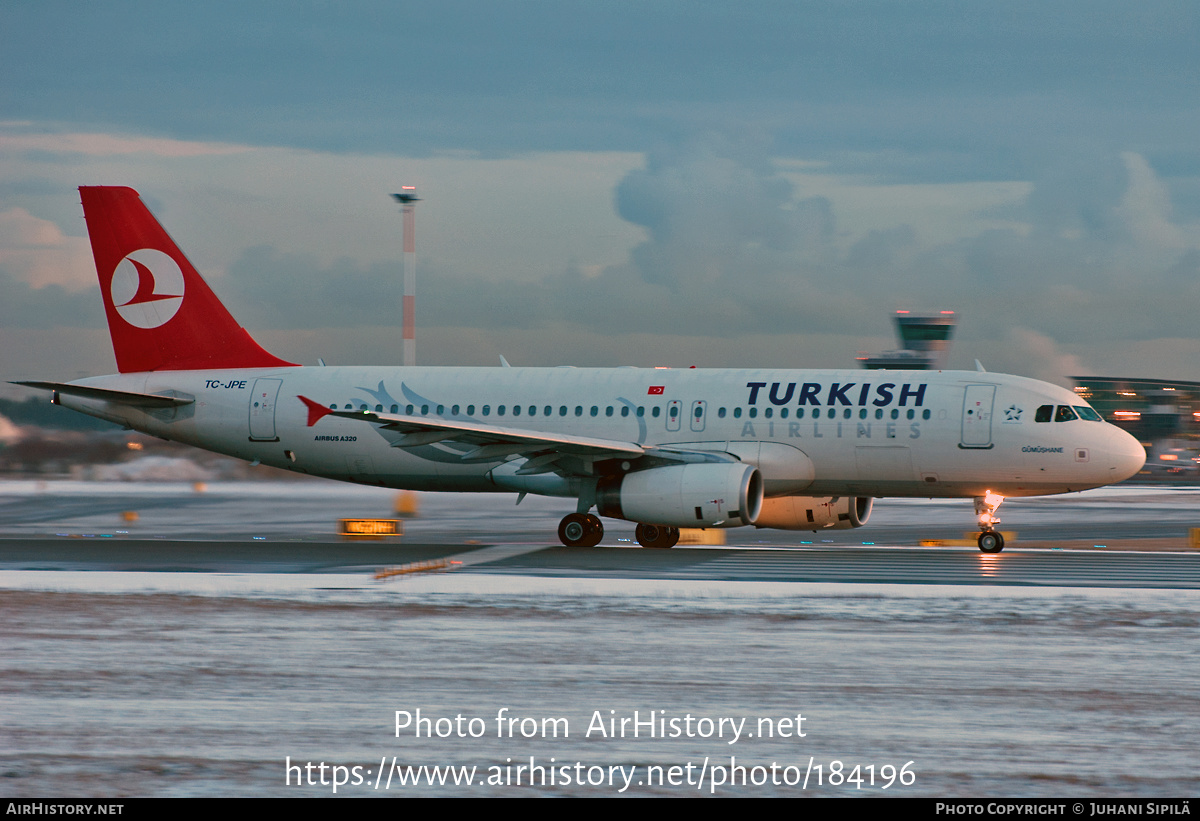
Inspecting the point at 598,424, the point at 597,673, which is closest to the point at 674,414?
the point at 598,424

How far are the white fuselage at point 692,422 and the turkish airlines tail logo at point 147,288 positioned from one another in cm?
167

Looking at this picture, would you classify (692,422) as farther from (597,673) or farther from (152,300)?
(597,673)

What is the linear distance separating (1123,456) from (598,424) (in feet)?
37.6

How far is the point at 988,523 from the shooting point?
28.0 meters

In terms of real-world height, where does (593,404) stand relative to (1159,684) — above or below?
above

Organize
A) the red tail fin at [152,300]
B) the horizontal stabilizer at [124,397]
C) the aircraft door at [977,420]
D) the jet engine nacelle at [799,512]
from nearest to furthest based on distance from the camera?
the aircraft door at [977,420] < the jet engine nacelle at [799,512] < the horizontal stabilizer at [124,397] < the red tail fin at [152,300]

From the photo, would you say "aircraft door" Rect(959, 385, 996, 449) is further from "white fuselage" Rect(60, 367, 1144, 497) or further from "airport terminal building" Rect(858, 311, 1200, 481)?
"airport terminal building" Rect(858, 311, 1200, 481)

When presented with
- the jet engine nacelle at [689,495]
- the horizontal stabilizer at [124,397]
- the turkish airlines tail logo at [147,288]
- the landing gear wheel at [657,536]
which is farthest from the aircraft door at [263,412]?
the landing gear wheel at [657,536]

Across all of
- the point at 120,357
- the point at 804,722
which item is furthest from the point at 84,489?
the point at 804,722

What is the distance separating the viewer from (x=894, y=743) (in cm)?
1012

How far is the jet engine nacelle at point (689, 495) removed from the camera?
2680 centimetres

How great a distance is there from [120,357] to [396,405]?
26.4ft

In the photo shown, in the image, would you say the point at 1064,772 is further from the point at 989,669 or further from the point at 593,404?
the point at 593,404

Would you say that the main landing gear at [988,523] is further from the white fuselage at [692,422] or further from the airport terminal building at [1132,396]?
the airport terminal building at [1132,396]
